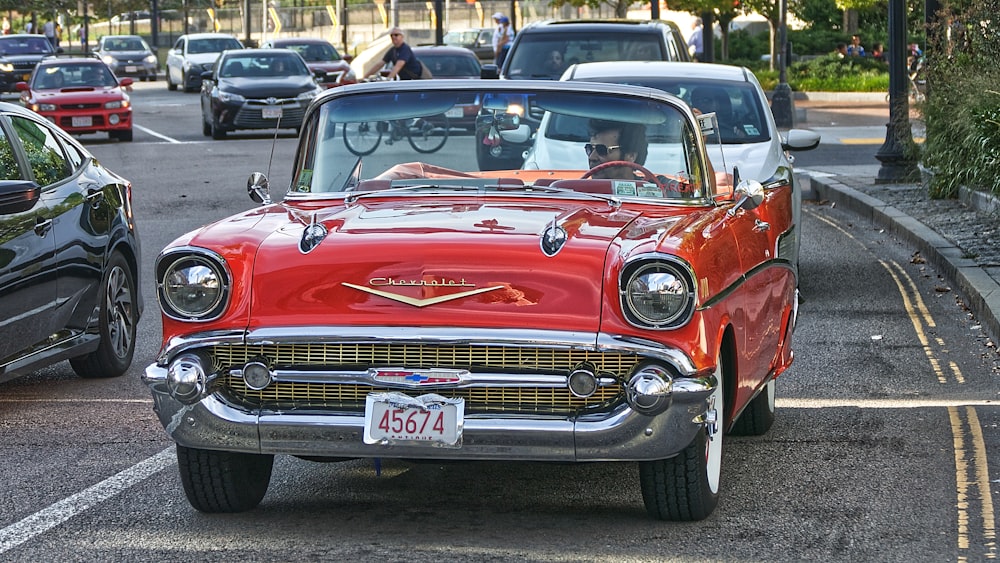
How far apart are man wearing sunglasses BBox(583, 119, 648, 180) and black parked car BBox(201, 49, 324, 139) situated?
69.2 ft

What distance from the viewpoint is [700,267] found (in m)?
5.50

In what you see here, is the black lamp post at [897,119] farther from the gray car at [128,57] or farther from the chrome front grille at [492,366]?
the gray car at [128,57]

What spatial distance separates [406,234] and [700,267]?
3.28 feet

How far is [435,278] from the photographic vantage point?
17.6 feet

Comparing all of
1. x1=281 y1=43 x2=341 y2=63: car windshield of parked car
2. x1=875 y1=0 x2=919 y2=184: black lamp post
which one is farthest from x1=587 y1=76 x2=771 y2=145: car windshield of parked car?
x1=281 y1=43 x2=341 y2=63: car windshield of parked car

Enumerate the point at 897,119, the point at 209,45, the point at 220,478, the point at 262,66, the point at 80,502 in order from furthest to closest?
1. the point at 209,45
2. the point at 262,66
3. the point at 897,119
4. the point at 80,502
5. the point at 220,478

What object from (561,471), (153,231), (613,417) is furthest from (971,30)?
(613,417)

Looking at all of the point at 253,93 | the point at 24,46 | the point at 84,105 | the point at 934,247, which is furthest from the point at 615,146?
the point at 24,46

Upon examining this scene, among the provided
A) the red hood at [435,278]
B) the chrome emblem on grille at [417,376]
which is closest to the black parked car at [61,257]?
the red hood at [435,278]

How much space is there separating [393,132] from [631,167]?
3.27 feet

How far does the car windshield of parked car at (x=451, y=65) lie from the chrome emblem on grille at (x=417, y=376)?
25.3 m

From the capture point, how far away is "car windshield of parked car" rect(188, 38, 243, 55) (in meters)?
48.0

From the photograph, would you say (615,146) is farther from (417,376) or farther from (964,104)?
(964,104)

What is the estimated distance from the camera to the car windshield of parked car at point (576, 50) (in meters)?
18.0
